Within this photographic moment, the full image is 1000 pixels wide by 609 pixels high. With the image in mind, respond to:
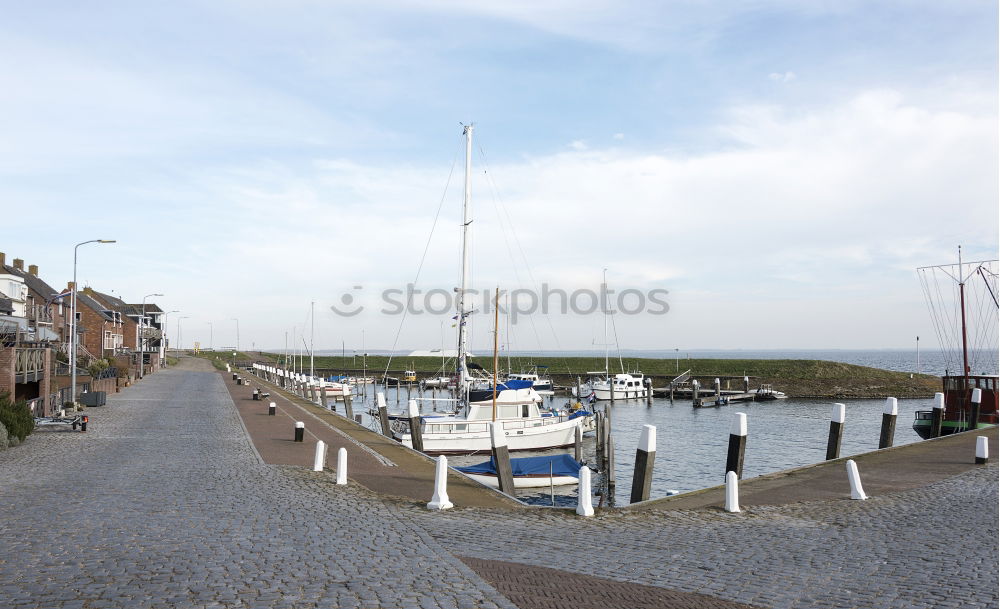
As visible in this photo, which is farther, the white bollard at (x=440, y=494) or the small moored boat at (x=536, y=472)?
the small moored boat at (x=536, y=472)

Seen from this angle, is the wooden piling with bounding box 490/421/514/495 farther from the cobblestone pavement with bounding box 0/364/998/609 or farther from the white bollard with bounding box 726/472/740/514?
the white bollard with bounding box 726/472/740/514

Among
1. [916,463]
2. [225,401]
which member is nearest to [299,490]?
[916,463]

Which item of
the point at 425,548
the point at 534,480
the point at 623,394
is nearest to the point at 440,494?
the point at 425,548

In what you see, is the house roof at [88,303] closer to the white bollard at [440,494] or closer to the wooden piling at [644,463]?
the white bollard at [440,494]

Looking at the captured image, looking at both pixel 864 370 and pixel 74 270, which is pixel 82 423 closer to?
pixel 74 270

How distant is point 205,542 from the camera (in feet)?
37.1

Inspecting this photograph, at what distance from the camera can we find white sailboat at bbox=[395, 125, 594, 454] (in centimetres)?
3681

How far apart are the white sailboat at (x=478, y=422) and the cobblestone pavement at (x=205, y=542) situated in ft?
52.9

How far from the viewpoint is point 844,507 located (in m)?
16.0

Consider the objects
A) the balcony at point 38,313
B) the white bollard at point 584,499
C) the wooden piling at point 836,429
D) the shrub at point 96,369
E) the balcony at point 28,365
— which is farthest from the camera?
the balcony at point 38,313

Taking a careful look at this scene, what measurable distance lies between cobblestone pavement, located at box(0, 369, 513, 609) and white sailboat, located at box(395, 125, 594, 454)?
1614 centimetres

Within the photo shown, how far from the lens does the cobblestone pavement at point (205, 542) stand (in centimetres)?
875

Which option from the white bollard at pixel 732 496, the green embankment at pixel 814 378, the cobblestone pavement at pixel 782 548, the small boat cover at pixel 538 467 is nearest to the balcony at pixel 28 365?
the small boat cover at pixel 538 467

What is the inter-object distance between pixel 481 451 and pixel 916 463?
2003cm
